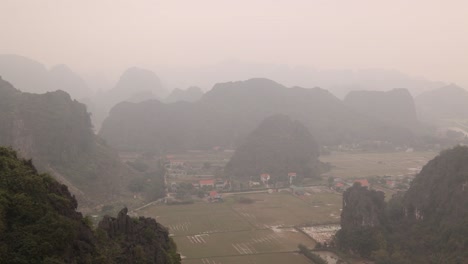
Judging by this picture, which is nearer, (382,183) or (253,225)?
(253,225)

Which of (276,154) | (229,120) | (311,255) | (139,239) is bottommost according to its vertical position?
(311,255)

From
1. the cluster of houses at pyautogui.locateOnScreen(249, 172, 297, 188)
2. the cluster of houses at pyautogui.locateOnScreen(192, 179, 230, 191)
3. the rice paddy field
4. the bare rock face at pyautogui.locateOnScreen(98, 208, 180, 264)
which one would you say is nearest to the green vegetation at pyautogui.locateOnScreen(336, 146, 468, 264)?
the rice paddy field

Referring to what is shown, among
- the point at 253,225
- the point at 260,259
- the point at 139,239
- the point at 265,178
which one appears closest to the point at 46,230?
the point at 139,239

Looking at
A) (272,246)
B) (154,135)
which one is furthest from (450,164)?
(154,135)

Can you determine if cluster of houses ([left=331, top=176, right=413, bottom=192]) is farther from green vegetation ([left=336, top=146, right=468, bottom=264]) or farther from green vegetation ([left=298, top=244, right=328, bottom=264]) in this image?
green vegetation ([left=298, top=244, right=328, bottom=264])

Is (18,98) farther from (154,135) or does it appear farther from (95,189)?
(154,135)

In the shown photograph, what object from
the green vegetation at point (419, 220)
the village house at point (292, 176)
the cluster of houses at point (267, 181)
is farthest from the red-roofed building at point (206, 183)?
the green vegetation at point (419, 220)

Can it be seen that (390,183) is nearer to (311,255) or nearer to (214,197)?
(214,197)

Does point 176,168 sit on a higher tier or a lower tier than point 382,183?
higher

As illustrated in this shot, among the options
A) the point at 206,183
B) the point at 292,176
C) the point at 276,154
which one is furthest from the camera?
the point at 276,154
